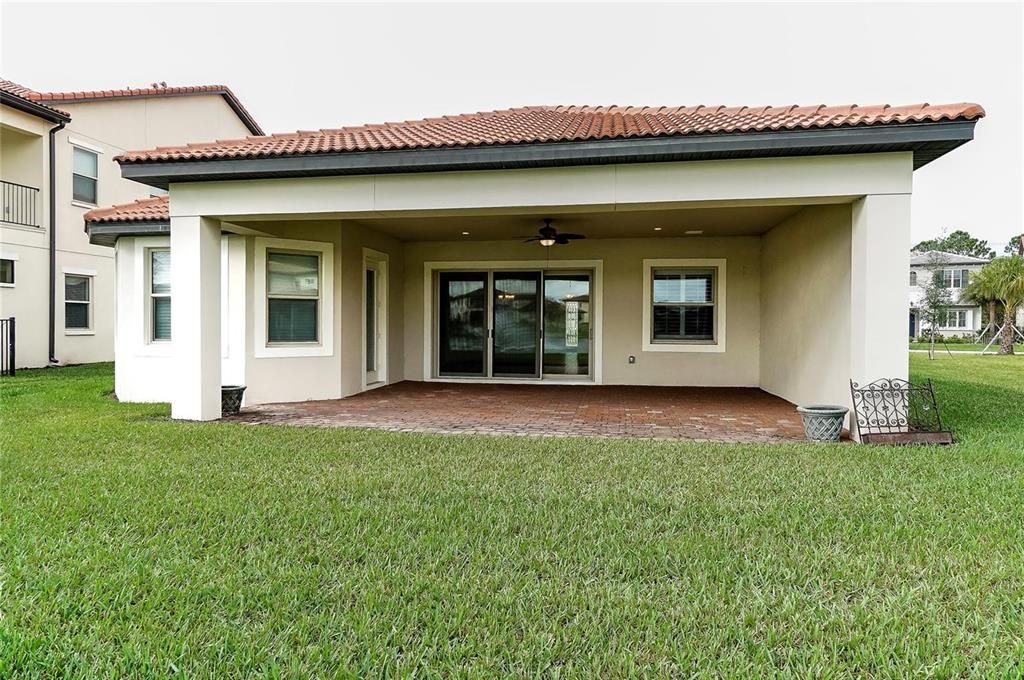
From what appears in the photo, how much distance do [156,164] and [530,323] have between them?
26.0ft

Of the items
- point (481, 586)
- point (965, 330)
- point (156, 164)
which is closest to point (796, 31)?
point (156, 164)

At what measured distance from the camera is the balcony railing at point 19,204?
14.5 m

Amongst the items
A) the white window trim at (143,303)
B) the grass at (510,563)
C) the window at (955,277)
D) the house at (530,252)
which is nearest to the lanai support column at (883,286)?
the house at (530,252)

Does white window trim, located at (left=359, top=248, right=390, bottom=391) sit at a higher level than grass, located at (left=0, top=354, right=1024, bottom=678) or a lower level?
higher

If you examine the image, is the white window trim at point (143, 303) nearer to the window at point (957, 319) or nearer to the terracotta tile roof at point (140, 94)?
the terracotta tile roof at point (140, 94)

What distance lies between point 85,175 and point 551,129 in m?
15.4

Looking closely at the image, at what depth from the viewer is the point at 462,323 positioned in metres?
13.5

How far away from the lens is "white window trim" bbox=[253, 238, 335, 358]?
971cm

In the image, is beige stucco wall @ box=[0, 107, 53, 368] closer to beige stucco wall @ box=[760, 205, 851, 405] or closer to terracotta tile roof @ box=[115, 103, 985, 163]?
terracotta tile roof @ box=[115, 103, 985, 163]

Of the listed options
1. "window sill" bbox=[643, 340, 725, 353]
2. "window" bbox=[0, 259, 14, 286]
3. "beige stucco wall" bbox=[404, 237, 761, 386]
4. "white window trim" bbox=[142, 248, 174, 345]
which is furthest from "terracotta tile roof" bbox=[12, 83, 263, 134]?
"window sill" bbox=[643, 340, 725, 353]

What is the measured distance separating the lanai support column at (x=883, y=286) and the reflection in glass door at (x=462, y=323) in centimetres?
831

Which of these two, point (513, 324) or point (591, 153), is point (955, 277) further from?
point (591, 153)

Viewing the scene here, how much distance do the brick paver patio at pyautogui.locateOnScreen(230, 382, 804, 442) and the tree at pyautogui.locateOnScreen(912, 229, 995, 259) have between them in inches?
2712

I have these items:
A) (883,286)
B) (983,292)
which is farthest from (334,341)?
(983,292)
